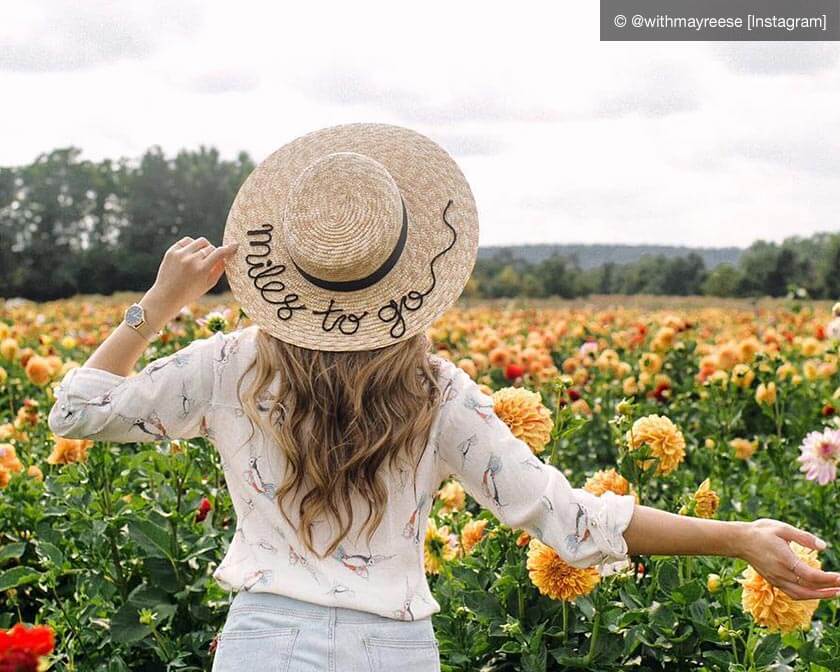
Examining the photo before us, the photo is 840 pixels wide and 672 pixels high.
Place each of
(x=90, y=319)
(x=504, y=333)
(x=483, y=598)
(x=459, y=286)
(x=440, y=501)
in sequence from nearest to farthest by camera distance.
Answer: (x=459, y=286) < (x=483, y=598) < (x=440, y=501) < (x=504, y=333) < (x=90, y=319)

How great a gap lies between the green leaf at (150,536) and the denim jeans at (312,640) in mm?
963

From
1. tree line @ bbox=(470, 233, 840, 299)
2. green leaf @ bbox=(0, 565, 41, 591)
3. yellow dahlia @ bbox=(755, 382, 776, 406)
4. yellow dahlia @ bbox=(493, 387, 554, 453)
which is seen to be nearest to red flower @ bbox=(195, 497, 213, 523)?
green leaf @ bbox=(0, 565, 41, 591)

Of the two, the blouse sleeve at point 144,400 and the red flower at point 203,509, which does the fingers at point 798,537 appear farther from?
the red flower at point 203,509

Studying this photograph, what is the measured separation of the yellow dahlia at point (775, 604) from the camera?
6.42 feet

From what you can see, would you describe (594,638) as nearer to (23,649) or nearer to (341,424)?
(341,424)

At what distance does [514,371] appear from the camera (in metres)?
5.00

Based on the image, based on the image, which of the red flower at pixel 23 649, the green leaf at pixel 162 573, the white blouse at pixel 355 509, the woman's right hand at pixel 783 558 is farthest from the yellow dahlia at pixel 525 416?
the red flower at pixel 23 649

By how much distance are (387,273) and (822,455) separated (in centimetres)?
210

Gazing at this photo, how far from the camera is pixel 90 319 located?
9602mm

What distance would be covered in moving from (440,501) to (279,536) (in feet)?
5.07

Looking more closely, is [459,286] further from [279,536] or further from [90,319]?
[90,319]

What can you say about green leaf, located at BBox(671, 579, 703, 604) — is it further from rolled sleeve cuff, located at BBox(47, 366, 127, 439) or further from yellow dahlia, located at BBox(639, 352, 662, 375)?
yellow dahlia, located at BBox(639, 352, 662, 375)

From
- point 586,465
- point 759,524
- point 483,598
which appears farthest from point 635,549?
point 586,465

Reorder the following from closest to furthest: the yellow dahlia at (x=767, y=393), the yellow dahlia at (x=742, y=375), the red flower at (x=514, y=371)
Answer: the yellow dahlia at (x=742, y=375) < the yellow dahlia at (x=767, y=393) < the red flower at (x=514, y=371)
